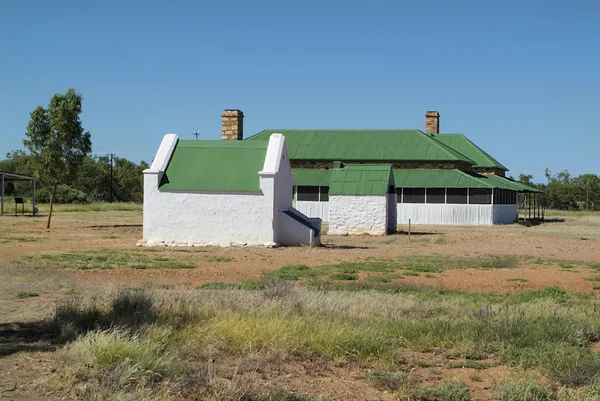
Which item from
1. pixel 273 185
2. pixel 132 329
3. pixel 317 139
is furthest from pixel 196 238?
pixel 317 139

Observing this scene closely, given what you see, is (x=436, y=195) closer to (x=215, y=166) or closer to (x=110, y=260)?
(x=215, y=166)

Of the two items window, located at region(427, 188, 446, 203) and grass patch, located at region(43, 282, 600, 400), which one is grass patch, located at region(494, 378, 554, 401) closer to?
grass patch, located at region(43, 282, 600, 400)

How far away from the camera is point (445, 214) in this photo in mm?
49500

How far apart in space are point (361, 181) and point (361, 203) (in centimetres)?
124

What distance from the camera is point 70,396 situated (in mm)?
7117

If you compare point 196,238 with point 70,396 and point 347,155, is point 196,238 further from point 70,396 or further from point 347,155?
point 347,155

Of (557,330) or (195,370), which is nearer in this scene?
(195,370)

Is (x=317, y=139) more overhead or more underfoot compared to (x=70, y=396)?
more overhead

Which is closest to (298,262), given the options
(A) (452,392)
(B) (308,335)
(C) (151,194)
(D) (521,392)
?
(C) (151,194)

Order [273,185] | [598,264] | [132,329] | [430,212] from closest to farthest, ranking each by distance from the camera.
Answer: [132,329] < [598,264] < [273,185] < [430,212]

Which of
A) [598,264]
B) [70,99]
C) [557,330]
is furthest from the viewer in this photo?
[70,99]

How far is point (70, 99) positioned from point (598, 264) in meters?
27.5

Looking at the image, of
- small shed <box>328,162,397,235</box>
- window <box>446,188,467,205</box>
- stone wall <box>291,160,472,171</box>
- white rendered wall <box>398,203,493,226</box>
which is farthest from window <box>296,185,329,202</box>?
small shed <box>328,162,397,235</box>

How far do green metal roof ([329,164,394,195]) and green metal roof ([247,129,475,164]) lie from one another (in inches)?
522
